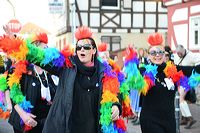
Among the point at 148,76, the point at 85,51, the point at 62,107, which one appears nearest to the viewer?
the point at 62,107

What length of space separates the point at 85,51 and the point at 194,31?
519 inches

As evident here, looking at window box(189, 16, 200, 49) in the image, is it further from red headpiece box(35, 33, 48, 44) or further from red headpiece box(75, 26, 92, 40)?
red headpiece box(75, 26, 92, 40)

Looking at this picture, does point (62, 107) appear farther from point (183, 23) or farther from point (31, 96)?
point (183, 23)

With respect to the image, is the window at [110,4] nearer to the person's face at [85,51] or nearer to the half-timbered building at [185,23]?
the half-timbered building at [185,23]

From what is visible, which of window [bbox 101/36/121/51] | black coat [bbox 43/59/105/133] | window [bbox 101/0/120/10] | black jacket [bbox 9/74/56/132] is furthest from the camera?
window [bbox 101/0/120/10]

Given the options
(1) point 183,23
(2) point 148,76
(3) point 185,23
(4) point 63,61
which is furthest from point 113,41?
(4) point 63,61

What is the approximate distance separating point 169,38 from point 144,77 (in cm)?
1362

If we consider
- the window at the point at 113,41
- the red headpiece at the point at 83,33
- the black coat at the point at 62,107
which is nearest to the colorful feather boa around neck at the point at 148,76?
the red headpiece at the point at 83,33

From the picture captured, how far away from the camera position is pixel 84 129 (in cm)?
405

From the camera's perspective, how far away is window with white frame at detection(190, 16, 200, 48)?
53.6ft

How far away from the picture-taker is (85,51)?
418 centimetres

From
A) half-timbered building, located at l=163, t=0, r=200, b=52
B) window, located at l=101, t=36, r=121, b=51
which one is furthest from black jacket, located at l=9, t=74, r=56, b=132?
window, located at l=101, t=36, r=121, b=51

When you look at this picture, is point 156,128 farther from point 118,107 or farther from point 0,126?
point 0,126

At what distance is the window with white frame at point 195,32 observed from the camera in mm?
16344
